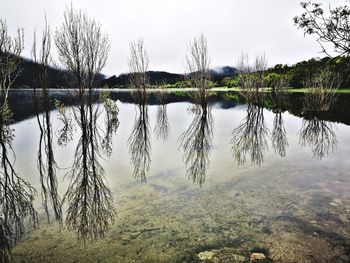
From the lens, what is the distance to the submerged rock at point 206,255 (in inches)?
127

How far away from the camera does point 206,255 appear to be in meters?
3.30

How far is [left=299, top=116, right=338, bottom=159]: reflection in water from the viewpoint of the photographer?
9398 millimetres

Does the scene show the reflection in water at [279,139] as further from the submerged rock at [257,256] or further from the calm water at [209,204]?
the submerged rock at [257,256]

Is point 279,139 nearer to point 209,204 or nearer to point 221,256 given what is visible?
point 209,204

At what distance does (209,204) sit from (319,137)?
29.0 feet

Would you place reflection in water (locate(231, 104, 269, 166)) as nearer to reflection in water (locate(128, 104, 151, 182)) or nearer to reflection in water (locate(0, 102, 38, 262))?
reflection in water (locate(128, 104, 151, 182))

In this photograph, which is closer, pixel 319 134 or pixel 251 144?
pixel 251 144

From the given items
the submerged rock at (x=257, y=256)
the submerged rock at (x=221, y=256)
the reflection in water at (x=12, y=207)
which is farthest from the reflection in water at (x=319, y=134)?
the reflection in water at (x=12, y=207)

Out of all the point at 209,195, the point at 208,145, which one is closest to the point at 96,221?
the point at 209,195

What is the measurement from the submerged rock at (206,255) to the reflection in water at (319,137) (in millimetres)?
6522

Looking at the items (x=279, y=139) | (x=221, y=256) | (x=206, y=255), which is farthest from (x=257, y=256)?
(x=279, y=139)

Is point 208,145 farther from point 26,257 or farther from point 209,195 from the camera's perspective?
point 26,257

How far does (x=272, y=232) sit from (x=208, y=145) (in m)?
6.51

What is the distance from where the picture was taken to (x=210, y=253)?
3.34 m
